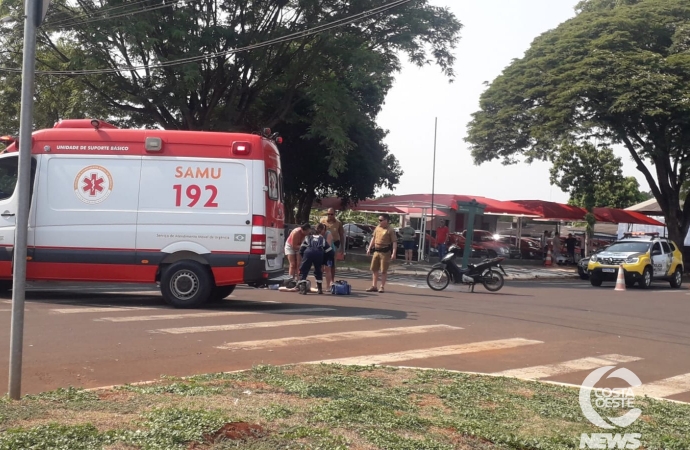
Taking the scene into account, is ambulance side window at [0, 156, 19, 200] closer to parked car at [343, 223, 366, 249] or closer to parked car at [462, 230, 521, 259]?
parked car at [462, 230, 521, 259]

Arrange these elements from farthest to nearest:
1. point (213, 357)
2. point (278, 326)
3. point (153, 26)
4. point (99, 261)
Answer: point (153, 26)
point (99, 261)
point (278, 326)
point (213, 357)

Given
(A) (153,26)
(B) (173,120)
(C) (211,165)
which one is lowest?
(C) (211,165)

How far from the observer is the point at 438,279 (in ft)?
63.4

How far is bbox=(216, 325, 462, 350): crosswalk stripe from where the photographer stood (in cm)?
942

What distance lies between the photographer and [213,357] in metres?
8.59

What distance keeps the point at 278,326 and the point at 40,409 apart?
599 cm

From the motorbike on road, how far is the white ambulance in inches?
284

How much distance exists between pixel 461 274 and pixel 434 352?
32.8 ft

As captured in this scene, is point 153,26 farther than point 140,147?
Yes

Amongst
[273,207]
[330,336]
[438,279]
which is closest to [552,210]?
[438,279]

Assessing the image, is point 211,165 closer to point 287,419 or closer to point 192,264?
point 192,264

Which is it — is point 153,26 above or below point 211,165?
above

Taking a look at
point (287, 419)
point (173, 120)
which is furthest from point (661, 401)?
point (173, 120)

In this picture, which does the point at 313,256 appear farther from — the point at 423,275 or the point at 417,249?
the point at 417,249
